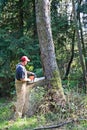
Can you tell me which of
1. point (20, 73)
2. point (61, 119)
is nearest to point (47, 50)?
point (20, 73)

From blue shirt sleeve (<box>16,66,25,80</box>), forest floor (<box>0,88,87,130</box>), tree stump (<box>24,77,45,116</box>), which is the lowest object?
forest floor (<box>0,88,87,130</box>)

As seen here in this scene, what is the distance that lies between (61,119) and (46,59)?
1.92m

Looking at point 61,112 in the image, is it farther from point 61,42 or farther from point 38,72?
point 61,42

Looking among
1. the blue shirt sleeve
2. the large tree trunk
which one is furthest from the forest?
the blue shirt sleeve

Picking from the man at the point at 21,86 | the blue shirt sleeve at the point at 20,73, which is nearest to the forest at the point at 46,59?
the man at the point at 21,86

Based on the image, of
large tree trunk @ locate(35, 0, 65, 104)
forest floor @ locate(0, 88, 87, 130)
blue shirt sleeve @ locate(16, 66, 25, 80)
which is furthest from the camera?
large tree trunk @ locate(35, 0, 65, 104)

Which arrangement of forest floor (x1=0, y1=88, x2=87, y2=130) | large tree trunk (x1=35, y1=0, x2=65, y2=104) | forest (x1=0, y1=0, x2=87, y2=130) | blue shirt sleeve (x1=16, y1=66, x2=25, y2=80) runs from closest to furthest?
forest floor (x1=0, y1=88, x2=87, y2=130) → forest (x1=0, y1=0, x2=87, y2=130) → blue shirt sleeve (x1=16, y1=66, x2=25, y2=80) → large tree trunk (x1=35, y1=0, x2=65, y2=104)

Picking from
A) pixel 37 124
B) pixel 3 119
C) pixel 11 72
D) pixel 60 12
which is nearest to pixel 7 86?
pixel 11 72

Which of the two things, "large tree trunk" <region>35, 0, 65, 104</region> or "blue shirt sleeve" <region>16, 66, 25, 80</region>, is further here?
"large tree trunk" <region>35, 0, 65, 104</region>

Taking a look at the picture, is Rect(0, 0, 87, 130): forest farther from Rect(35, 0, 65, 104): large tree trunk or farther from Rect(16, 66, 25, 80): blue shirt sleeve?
Rect(16, 66, 25, 80): blue shirt sleeve

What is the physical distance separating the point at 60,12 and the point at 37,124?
990cm

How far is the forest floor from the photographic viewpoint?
313 inches

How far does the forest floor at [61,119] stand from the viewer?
7.95 metres

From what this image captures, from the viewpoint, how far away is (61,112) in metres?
8.65
